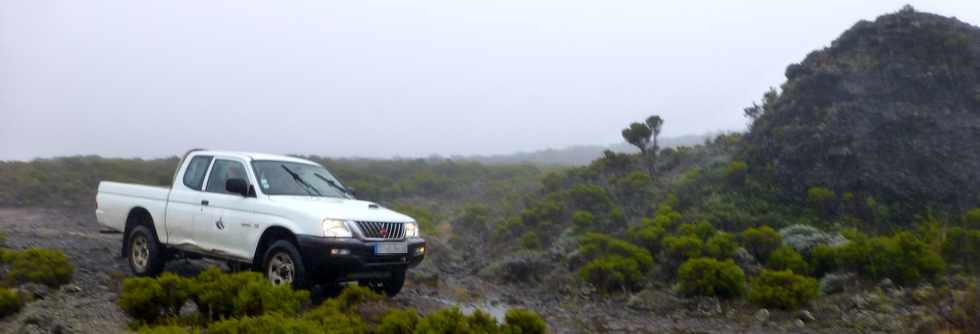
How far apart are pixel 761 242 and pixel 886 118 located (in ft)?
18.2

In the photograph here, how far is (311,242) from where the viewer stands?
24.9ft

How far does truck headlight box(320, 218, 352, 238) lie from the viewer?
7.66m

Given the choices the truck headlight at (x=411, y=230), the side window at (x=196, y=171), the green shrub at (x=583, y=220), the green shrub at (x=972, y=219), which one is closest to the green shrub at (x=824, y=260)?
the green shrub at (x=972, y=219)

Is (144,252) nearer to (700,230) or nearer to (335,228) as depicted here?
(335,228)

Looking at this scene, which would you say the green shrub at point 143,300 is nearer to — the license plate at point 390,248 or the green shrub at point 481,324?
the license plate at point 390,248

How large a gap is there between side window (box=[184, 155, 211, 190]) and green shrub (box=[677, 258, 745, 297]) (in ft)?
21.4

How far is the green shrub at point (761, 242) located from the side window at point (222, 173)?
8072 mm

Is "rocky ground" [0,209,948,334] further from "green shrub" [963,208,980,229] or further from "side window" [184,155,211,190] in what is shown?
"green shrub" [963,208,980,229]

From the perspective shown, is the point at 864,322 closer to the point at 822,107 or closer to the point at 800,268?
the point at 800,268

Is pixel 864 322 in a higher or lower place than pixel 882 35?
lower

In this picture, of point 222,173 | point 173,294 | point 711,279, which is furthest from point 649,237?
point 173,294

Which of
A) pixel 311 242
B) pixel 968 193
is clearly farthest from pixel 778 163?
pixel 311 242

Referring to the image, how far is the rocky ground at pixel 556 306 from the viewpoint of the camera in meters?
6.70

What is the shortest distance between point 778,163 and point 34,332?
45.6ft
